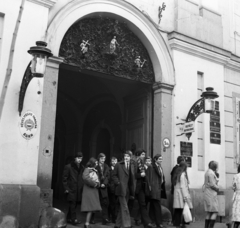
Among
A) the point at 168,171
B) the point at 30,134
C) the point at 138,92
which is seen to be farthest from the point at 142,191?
the point at 138,92

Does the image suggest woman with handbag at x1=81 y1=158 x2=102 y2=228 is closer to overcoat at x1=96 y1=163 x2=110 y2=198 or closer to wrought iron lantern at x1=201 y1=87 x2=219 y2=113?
overcoat at x1=96 y1=163 x2=110 y2=198

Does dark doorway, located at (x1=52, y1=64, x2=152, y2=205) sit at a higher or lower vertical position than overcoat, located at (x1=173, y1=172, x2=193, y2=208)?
higher

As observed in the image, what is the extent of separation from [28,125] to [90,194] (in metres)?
2.04

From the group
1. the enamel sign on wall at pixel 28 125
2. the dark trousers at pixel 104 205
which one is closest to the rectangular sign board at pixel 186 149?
the dark trousers at pixel 104 205

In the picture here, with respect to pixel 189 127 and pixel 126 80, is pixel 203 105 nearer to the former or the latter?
pixel 189 127

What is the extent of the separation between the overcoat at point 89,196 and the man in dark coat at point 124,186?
51 centimetres

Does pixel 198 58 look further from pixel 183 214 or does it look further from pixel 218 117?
pixel 183 214

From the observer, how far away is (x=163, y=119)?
1112 cm

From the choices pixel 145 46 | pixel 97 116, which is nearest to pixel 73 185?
pixel 145 46

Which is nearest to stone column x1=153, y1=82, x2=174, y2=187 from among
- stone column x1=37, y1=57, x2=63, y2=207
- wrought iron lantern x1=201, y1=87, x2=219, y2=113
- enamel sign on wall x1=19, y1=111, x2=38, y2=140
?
wrought iron lantern x1=201, y1=87, x2=219, y2=113

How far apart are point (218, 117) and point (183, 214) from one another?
4.39 metres

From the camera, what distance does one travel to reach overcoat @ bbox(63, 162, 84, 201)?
8.84 meters

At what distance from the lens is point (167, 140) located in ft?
36.3

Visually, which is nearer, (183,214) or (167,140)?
(183,214)
